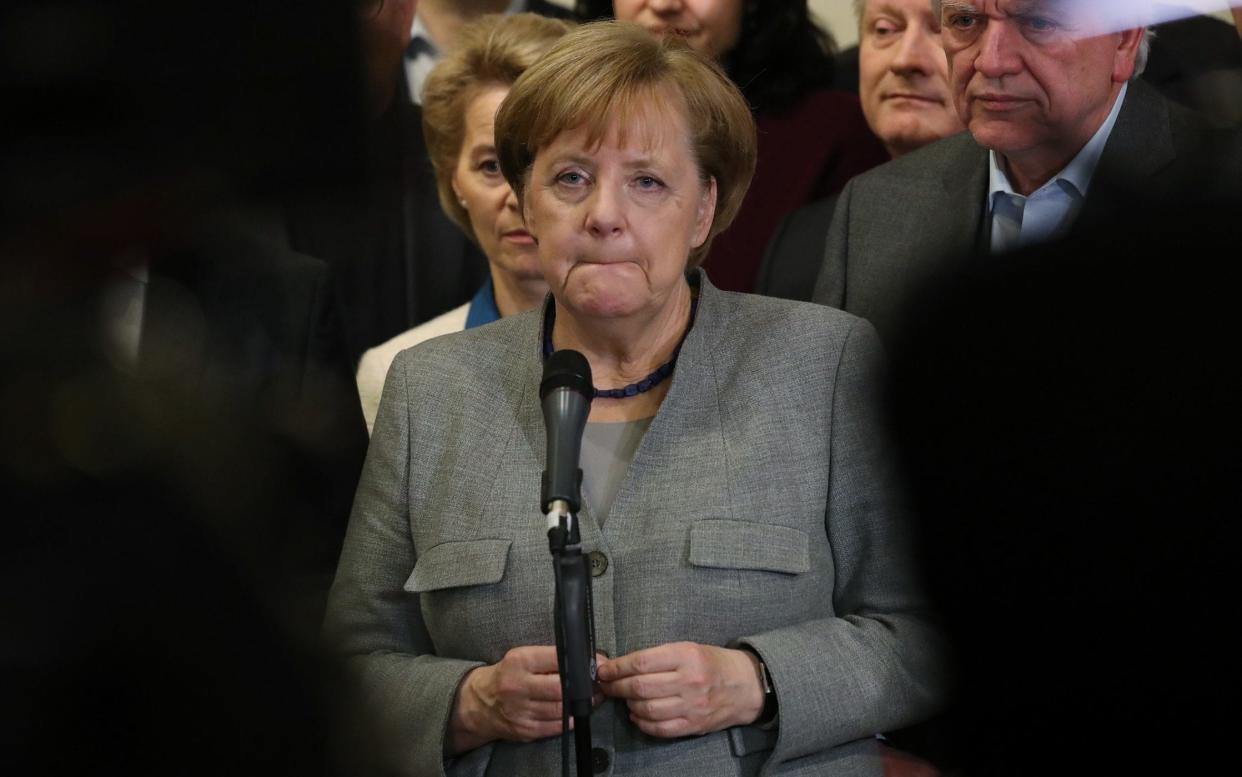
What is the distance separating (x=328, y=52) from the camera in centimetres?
81

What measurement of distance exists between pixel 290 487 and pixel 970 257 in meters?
0.41

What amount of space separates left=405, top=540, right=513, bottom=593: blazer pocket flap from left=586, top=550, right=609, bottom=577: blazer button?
0.37 ft

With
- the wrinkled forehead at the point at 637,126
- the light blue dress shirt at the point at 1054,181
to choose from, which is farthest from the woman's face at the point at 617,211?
the light blue dress shirt at the point at 1054,181

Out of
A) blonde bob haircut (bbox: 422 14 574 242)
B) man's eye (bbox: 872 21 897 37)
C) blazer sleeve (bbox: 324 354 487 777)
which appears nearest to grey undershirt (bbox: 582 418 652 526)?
blazer sleeve (bbox: 324 354 487 777)

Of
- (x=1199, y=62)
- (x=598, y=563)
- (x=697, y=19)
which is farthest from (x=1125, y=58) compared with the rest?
(x=598, y=563)

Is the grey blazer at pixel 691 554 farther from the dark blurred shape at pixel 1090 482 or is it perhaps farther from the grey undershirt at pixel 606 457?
the dark blurred shape at pixel 1090 482

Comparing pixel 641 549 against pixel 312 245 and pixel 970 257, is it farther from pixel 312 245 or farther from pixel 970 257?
pixel 970 257

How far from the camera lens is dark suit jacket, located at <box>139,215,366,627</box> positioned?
0.88 m

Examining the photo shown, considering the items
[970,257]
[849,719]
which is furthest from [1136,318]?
[849,719]

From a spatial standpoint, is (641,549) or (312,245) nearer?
(312,245)

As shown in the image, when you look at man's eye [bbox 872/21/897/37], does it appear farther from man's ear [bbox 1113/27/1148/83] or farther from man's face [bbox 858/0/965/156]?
man's ear [bbox 1113/27/1148/83]

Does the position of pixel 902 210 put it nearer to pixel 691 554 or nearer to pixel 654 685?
→ pixel 691 554

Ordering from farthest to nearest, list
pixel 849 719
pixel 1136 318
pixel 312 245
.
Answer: pixel 849 719 → pixel 312 245 → pixel 1136 318

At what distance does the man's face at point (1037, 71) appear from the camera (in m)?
2.38
